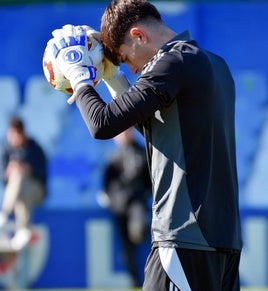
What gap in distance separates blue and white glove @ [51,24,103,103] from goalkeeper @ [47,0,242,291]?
7 cm

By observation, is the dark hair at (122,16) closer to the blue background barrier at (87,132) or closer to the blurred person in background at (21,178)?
the blurred person in background at (21,178)

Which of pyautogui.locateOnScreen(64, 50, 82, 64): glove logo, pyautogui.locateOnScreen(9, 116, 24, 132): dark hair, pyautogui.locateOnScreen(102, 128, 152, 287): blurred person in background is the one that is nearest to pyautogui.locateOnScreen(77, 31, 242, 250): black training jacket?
pyautogui.locateOnScreen(64, 50, 82, 64): glove logo

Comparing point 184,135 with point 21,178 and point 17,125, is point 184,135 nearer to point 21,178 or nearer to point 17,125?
point 17,125

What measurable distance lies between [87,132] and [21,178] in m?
0.88

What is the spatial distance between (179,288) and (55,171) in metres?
7.65

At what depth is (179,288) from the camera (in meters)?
3.71

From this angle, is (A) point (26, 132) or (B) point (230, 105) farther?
(A) point (26, 132)

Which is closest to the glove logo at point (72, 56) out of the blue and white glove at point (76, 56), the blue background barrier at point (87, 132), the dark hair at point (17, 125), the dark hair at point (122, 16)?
the blue and white glove at point (76, 56)

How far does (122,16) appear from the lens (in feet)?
12.5

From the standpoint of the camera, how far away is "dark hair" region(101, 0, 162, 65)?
3.80 metres

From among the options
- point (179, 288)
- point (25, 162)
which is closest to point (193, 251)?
point (179, 288)

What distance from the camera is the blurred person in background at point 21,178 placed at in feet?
35.6

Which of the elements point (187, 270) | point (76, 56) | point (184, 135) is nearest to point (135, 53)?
point (76, 56)

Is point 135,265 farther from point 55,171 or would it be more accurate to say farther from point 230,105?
point 230,105
